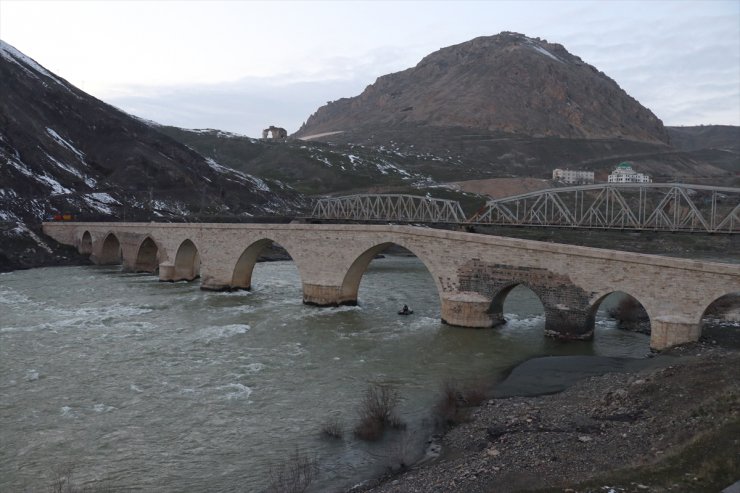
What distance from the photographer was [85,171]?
72375 millimetres

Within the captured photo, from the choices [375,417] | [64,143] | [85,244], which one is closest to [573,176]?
[64,143]

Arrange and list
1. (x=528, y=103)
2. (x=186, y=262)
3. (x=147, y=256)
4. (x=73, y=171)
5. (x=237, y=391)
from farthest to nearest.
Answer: (x=528, y=103)
(x=73, y=171)
(x=147, y=256)
(x=186, y=262)
(x=237, y=391)

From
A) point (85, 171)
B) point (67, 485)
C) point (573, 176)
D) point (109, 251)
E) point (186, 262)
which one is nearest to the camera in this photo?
point (67, 485)

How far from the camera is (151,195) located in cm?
7025

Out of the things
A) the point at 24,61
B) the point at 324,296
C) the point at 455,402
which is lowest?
the point at 455,402

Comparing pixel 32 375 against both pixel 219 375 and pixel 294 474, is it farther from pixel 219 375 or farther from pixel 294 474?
pixel 294 474

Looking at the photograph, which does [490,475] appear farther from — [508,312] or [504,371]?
[508,312]

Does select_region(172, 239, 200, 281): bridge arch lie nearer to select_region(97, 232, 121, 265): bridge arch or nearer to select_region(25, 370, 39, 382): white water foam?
select_region(97, 232, 121, 265): bridge arch

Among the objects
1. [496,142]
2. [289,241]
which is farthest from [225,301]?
[496,142]

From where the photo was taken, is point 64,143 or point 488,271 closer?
point 488,271

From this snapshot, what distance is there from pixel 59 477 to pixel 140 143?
78.7 metres

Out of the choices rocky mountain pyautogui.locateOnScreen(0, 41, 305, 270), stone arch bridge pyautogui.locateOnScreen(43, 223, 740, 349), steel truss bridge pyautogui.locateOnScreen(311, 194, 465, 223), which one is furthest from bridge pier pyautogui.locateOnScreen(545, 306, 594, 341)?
rocky mountain pyautogui.locateOnScreen(0, 41, 305, 270)

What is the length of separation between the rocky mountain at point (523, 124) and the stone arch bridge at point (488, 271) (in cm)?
8554

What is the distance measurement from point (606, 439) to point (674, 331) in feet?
30.2
